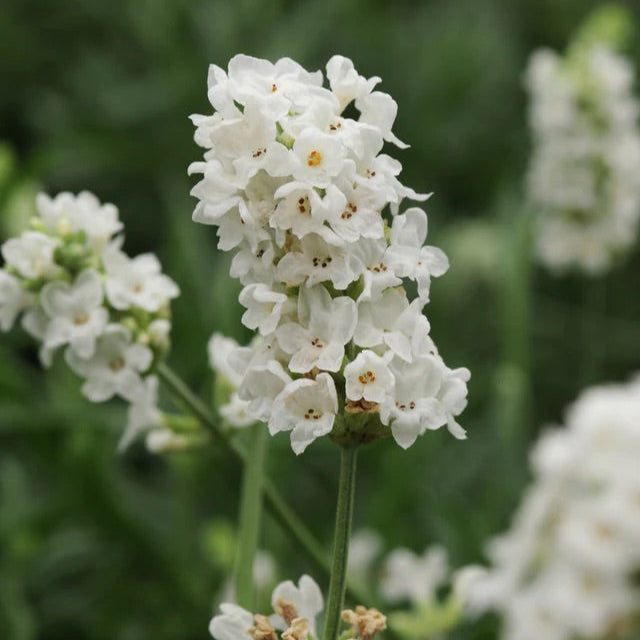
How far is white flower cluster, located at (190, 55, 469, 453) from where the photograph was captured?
0.82 meters

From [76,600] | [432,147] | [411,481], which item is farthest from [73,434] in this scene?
[432,147]

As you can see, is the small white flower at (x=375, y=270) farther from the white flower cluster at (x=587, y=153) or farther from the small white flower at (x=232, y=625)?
the white flower cluster at (x=587, y=153)

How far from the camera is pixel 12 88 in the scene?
2.98 meters

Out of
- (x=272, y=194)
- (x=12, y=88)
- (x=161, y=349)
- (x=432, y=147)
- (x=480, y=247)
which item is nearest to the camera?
(x=272, y=194)

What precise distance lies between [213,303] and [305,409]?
1365 millimetres

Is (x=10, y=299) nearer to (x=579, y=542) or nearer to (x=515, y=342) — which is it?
(x=579, y=542)

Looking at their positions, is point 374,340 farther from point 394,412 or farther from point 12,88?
point 12,88

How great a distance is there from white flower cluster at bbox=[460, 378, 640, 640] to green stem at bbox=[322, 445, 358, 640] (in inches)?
14.9

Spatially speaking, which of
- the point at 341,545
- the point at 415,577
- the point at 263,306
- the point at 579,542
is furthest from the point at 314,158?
the point at 415,577

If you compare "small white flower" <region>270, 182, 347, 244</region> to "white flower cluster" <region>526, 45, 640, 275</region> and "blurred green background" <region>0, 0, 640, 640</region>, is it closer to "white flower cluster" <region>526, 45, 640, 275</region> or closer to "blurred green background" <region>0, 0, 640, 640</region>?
"blurred green background" <region>0, 0, 640, 640</region>

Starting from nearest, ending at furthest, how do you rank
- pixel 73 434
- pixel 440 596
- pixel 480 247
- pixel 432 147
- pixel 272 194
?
pixel 272 194 < pixel 440 596 < pixel 73 434 < pixel 480 247 < pixel 432 147

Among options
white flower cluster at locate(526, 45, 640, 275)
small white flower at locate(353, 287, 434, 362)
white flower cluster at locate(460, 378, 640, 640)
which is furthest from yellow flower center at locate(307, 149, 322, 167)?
white flower cluster at locate(526, 45, 640, 275)

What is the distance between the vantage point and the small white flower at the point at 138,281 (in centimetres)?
111

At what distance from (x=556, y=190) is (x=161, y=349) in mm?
1330
